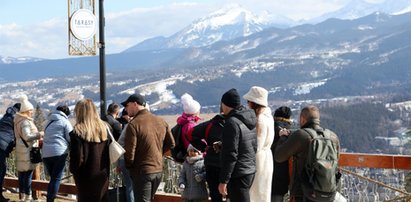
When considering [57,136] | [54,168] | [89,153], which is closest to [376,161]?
[89,153]

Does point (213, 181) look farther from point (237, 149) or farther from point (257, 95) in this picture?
point (257, 95)

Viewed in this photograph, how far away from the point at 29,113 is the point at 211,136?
2856 millimetres

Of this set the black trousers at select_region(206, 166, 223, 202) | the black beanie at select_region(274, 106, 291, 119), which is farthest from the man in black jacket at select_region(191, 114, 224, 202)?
the black beanie at select_region(274, 106, 291, 119)

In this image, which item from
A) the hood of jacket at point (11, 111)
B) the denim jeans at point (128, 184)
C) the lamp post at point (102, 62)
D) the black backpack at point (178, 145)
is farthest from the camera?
the lamp post at point (102, 62)

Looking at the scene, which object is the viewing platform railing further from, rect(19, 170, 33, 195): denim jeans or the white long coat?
rect(19, 170, 33, 195): denim jeans

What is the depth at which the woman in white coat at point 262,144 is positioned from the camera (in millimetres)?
5980

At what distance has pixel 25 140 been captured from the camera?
7.94 m

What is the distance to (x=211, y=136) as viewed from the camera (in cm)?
609

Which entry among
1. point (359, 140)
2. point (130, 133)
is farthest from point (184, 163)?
point (359, 140)

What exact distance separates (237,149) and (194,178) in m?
1.05

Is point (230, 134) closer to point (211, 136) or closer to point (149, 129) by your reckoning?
point (211, 136)

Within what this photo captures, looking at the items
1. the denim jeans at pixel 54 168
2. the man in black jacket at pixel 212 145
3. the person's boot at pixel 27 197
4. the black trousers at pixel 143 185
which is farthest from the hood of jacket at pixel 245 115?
the person's boot at pixel 27 197

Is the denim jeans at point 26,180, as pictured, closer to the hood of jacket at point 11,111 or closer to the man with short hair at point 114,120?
the hood of jacket at point 11,111

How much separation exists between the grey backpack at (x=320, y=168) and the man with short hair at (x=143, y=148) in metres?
1.54
